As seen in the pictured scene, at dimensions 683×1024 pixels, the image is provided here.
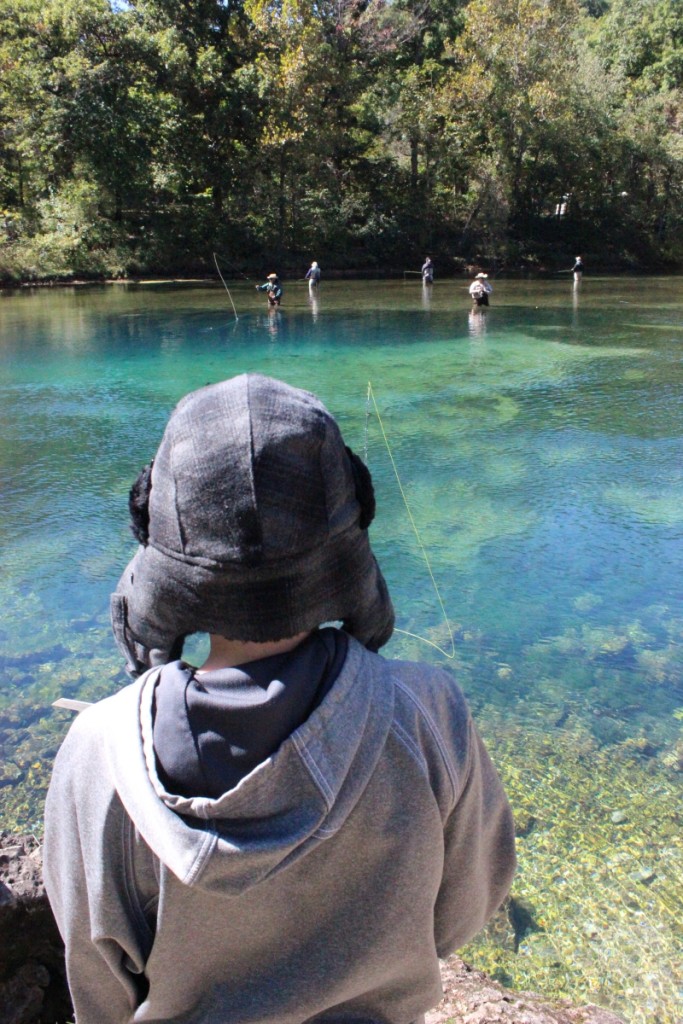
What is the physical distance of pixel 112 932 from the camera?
3.58ft

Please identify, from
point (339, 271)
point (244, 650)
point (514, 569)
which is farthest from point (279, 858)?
point (339, 271)

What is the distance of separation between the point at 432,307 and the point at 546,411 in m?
13.6

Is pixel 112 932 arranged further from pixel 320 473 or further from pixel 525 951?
pixel 525 951

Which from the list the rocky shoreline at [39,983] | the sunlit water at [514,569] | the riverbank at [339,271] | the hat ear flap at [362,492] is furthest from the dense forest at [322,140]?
the hat ear flap at [362,492]

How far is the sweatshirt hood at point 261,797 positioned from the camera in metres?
0.98

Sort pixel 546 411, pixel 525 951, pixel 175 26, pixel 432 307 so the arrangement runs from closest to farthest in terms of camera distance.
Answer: pixel 525 951, pixel 546 411, pixel 432 307, pixel 175 26

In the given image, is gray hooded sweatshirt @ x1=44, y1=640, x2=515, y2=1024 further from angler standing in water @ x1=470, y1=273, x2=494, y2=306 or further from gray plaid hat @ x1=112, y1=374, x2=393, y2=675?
angler standing in water @ x1=470, y1=273, x2=494, y2=306

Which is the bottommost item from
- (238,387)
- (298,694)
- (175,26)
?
(298,694)

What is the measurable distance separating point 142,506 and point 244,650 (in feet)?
0.84

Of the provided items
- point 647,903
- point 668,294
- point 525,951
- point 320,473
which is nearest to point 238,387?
point 320,473

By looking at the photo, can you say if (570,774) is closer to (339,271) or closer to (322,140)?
(339,271)

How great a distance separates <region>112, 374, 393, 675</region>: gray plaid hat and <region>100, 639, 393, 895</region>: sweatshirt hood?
13cm

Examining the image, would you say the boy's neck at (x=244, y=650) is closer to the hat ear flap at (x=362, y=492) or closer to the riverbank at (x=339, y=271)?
the hat ear flap at (x=362, y=492)

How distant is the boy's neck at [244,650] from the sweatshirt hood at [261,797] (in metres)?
0.09
